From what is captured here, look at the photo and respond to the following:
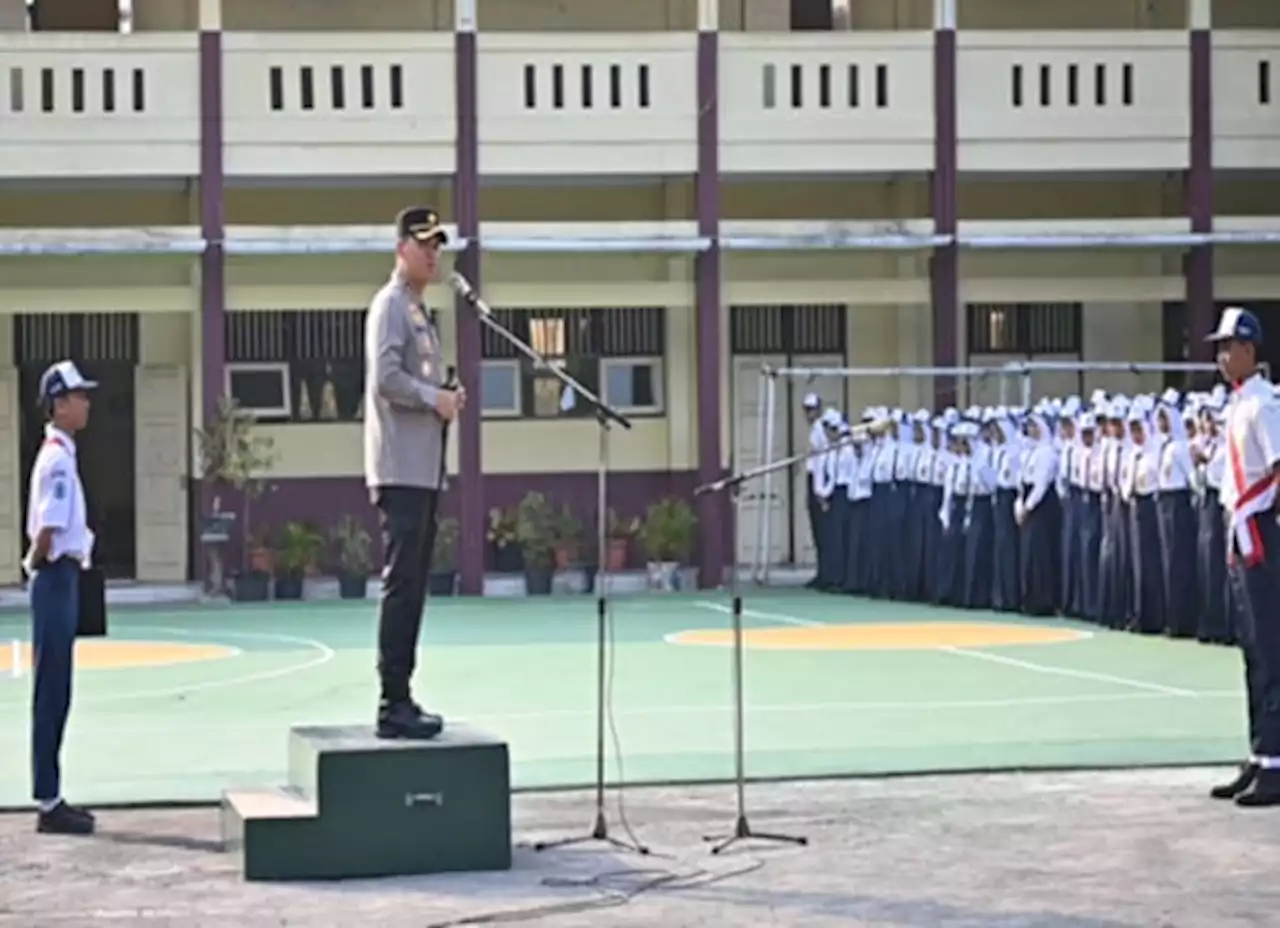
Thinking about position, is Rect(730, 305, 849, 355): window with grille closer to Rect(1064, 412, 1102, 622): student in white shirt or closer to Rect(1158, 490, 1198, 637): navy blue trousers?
Rect(1064, 412, 1102, 622): student in white shirt

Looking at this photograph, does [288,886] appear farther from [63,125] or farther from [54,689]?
[63,125]

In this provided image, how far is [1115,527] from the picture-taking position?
2103 centimetres

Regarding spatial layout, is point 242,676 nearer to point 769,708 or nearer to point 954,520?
point 769,708

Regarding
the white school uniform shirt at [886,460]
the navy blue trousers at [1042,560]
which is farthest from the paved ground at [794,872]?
the white school uniform shirt at [886,460]

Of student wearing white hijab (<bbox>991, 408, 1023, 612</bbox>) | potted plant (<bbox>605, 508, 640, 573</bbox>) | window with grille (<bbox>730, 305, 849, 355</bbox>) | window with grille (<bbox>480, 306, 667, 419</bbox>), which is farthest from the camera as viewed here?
window with grille (<bbox>730, 305, 849, 355</bbox>)

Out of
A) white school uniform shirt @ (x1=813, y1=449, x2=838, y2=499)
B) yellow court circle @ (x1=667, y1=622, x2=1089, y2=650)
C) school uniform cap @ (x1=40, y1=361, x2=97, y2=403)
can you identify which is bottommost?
yellow court circle @ (x1=667, y1=622, x2=1089, y2=650)

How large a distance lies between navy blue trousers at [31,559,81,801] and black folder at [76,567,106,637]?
3 centimetres

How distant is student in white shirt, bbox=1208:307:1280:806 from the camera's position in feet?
35.7

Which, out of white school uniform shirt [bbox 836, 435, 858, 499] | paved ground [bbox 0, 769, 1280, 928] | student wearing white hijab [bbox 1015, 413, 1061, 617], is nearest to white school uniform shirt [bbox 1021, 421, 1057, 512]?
student wearing white hijab [bbox 1015, 413, 1061, 617]

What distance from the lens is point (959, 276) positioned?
2964cm

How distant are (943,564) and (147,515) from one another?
9.74 m

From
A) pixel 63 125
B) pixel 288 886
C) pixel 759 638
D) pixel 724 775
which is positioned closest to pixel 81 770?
pixel 724 775

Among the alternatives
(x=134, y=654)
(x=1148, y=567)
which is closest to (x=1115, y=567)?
(x=1148, y=567)

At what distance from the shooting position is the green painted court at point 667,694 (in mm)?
12633
